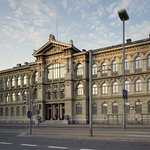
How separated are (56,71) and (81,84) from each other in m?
7.02

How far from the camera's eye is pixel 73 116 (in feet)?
186

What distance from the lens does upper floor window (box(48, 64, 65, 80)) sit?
59.6 metres

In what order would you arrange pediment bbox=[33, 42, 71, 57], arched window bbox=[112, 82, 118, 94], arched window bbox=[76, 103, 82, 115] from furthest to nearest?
pediment bbox=[33, 42, 71, 57], arched window bbox=[76, 103, 82, 115], arched window bbox=[112, 82, 118, 94]

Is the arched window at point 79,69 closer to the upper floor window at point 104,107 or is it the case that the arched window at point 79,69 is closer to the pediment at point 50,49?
the pediment at point 50,49

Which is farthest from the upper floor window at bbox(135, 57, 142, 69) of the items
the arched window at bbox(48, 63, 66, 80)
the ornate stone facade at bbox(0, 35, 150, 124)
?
the arched window at bbox(48, 63, 66, 80)

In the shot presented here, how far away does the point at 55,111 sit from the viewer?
2381 inches

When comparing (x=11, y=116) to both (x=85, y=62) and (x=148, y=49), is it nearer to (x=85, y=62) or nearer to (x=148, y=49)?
(x=85, y=62)

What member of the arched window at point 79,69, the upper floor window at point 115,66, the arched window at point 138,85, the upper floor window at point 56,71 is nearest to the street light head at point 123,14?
the arched window at point 138,85

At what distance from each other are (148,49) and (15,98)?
35.7 meters

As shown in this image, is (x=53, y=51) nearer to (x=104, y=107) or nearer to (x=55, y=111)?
(x=55, y=111)

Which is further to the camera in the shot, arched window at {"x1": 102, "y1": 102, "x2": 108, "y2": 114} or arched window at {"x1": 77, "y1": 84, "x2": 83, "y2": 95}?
arched window at {"x1": 77, "y1": 84, "x2": 83, "y2": 95}

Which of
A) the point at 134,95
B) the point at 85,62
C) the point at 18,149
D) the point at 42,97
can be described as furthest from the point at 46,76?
the point at 18,149

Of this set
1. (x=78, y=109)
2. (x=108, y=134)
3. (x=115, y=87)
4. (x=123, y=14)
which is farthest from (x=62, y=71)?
(x=108, y=134)

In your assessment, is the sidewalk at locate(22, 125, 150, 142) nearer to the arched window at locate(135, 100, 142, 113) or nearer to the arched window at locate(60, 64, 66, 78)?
the arched window at locate(135, 100, 142, 113)
